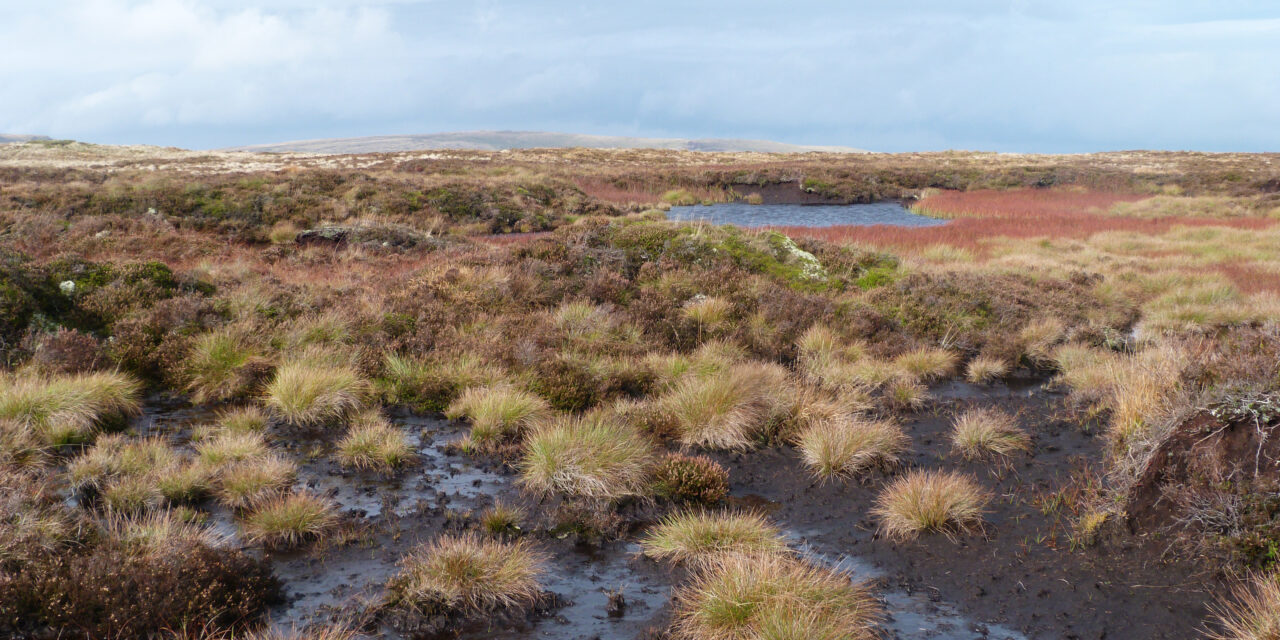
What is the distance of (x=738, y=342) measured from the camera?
1104 centimetres

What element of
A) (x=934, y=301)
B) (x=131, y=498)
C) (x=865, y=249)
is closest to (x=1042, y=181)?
(x=865, y=249)

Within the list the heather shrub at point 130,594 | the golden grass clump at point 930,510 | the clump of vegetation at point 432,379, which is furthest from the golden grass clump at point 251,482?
the golden grass clump at point 930,510

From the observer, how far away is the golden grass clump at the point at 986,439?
24.7 feet

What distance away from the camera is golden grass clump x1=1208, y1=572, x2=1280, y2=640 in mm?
3838

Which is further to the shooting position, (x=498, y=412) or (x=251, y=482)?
(x=498, y=412)

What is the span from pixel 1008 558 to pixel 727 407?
3.26 metres

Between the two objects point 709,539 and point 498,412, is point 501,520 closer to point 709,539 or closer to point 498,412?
point 709,539

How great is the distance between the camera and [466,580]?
187 inches

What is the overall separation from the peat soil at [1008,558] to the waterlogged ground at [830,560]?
1 cm

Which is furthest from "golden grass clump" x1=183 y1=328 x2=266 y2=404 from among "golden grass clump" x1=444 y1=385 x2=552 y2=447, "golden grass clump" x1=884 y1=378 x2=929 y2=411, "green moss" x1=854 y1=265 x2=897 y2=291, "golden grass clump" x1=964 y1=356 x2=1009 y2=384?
"green moss" x1=854 y1=265 x2=897 y2=291

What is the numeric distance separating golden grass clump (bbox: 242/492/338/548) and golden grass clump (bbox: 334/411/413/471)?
1227 mm

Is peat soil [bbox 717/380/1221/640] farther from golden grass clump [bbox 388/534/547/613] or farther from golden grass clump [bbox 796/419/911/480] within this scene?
golden grass clump [bbox 388/534/547/613]

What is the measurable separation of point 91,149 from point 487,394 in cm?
7518

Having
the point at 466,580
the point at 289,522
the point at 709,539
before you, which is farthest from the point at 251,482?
the point at 709,539
